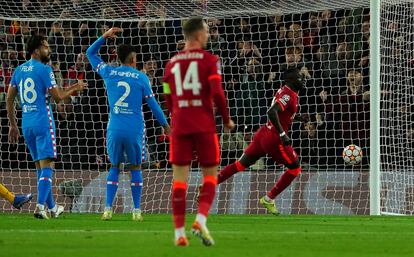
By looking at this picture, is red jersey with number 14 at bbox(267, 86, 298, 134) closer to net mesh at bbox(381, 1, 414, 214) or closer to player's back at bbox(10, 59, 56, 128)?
net mesh at bbox(381, 1, 414, 214)

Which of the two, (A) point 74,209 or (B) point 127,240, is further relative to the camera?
(A) point 74,209

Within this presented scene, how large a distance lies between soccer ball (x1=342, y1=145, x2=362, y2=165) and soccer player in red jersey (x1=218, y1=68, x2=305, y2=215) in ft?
6.50

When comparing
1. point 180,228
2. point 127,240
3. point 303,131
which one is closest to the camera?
point 180,228

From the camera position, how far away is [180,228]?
860cm

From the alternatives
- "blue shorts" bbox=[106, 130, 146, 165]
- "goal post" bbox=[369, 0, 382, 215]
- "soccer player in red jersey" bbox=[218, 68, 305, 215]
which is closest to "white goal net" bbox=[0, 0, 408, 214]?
"goal post" bbox=[369, 0, 382, 215]

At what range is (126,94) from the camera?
13281mm

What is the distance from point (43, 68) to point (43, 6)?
5905mm

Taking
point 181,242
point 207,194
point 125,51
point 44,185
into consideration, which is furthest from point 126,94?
point 181,242

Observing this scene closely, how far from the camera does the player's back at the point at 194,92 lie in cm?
878

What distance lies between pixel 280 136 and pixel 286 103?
552mm

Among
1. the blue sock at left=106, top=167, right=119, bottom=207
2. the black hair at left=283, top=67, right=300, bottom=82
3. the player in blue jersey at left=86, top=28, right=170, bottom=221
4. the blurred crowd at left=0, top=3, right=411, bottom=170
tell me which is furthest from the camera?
the blurred crowd at left=0, top=3, right=411, bottom=170

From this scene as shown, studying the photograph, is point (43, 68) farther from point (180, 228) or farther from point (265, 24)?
point (265, 24)

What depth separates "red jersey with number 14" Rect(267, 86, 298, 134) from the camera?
15211mm

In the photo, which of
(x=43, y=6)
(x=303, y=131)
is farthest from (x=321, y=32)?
(x=43, y=6)
